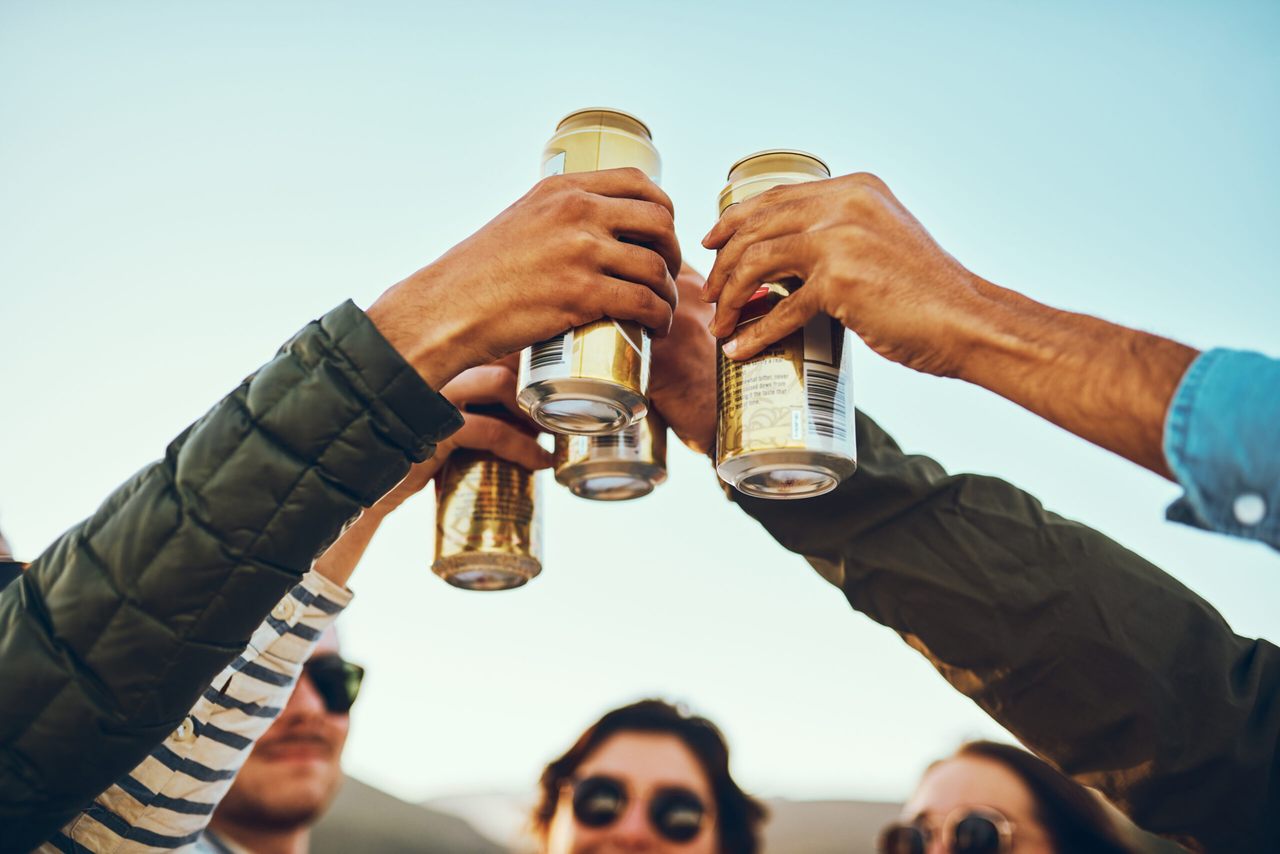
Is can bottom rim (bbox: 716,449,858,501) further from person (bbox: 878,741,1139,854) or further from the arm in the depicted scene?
person (bbox: 878,741,1139,854)

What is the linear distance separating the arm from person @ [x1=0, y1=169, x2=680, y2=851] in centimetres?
18

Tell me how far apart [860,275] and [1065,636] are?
0.90 m

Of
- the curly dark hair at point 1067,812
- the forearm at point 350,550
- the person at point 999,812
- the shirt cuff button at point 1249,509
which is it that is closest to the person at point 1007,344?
the shirt cuff button at point 1249,509

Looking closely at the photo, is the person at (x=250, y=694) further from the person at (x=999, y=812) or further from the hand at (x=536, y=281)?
the person at (x=999, y=812)

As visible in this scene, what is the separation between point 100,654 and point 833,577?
52.1 inches

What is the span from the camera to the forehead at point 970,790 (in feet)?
13.6

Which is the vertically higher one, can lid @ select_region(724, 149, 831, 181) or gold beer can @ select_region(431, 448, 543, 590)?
can lid @ select_region(724, 149, 831, 181)

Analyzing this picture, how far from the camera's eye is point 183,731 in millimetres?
1914

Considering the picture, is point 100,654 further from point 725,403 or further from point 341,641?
point 341,641

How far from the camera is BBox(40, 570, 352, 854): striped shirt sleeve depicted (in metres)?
1.80

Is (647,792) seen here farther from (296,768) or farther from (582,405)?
(582,405)

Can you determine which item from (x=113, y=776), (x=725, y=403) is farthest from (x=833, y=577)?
(x=113, y=776)

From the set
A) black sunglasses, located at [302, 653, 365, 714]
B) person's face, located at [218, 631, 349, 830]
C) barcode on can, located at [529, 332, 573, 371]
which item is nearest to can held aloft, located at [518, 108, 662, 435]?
barcode on can, located at [529, 332, 573, 371]

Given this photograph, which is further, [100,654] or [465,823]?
[465,823]
